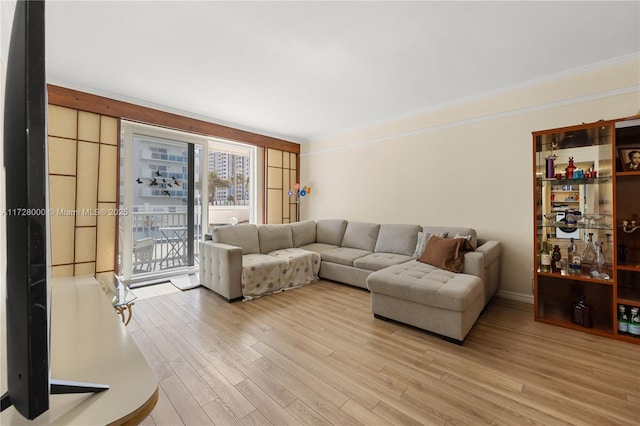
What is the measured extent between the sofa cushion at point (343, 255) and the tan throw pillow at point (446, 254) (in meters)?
0.99

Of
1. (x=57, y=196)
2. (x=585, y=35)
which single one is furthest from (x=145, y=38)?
(x=585, y=35)

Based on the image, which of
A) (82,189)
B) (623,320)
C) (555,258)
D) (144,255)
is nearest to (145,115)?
(82,189)

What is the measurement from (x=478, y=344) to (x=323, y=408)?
56.9 inches

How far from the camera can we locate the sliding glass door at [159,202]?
148 inches

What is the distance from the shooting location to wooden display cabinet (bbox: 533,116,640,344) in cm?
233

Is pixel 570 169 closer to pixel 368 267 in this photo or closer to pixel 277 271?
pixel 368 267

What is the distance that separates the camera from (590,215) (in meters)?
2.54

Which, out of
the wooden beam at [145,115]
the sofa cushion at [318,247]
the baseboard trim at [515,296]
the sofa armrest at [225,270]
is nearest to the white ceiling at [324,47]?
the wooden beam at [145,115]

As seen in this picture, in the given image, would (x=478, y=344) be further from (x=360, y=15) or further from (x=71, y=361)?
(x=360, y=15)

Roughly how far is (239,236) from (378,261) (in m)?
1.93

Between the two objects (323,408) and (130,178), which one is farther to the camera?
(130,178)

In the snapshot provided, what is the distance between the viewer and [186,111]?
4039 mm

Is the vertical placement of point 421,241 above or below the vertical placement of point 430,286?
above

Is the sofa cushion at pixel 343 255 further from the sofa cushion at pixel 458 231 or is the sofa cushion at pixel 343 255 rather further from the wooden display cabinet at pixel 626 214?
the wooden display cabinet at pixel 626 214
